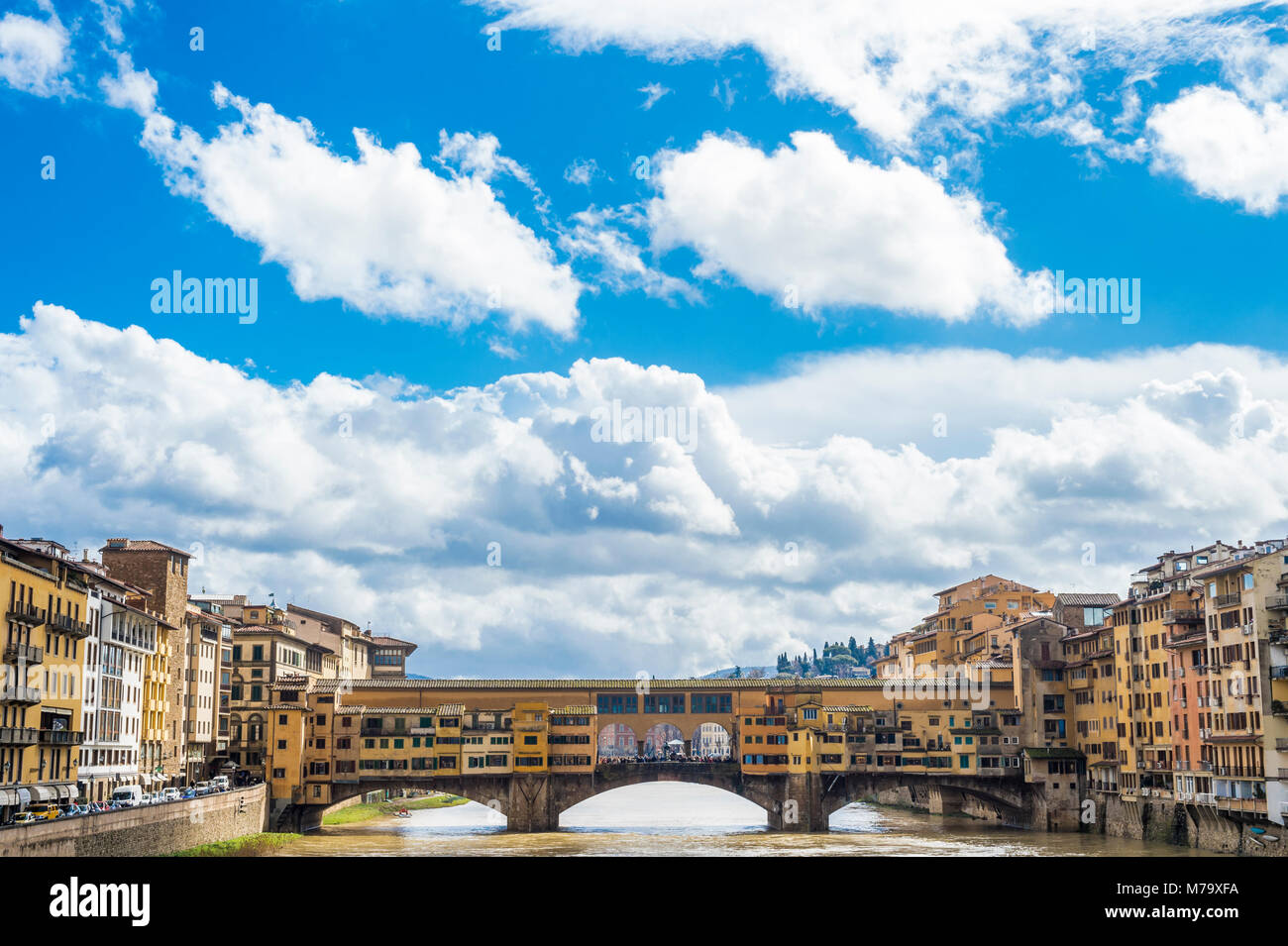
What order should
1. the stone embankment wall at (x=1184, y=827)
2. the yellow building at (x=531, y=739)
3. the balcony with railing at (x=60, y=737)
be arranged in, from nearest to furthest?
the balcony with railing at (x=60, y=737) → the stone embankment wall at (x=1184, y=827) → the yellow building at (x=531, y=739)

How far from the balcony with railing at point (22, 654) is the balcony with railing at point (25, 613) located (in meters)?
1.36

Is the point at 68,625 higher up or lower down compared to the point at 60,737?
higher up

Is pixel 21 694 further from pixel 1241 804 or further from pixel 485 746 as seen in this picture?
pixel 1241 804

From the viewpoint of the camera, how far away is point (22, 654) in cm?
7056

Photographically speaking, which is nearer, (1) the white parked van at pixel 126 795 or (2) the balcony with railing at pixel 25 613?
(2) the balcony with railing at pixel 25 613

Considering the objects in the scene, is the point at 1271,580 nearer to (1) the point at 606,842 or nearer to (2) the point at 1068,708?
(2) the point at 1068,708

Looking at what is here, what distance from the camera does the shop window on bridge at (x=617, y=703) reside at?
416ft

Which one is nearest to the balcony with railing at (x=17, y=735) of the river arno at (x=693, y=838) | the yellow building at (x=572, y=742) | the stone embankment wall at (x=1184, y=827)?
the river arno at (x=693, y=838)

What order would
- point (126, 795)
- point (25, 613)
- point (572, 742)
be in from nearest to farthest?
point (25, 613) → point (126, 795) → point (572, 742)

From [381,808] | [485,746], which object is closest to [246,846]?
[485,746]

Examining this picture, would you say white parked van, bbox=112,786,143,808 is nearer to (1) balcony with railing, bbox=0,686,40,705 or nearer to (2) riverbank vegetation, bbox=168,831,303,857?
(2) riverbank vegetation, bbox=168,831,303,857

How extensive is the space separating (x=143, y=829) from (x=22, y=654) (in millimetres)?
11382
